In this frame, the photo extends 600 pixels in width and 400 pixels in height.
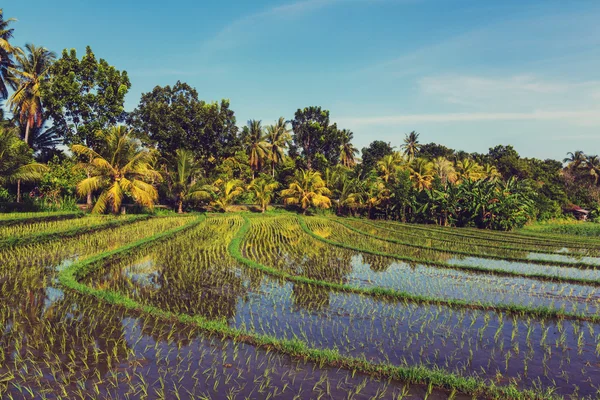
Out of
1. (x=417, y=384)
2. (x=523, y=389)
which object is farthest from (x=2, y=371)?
(x=523, y=389)

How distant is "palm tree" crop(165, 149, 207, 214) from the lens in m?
20.6

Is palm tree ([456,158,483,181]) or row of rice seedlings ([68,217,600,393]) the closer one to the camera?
row of rice seedlings ([68,217,600,393])

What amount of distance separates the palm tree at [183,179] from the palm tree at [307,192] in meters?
5.96

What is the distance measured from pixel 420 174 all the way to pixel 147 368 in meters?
25.0

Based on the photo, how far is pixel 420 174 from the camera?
2653cm

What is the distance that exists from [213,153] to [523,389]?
77.3 ft

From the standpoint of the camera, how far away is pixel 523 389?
3699mm

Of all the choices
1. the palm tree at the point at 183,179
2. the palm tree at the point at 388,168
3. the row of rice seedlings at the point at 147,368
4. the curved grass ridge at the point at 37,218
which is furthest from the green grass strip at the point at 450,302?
the palm tree at the point at 388,168

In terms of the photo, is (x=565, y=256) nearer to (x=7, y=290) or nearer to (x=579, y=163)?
(x=7, y=290)

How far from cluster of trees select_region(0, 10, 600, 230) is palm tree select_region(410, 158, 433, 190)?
0.08 meters

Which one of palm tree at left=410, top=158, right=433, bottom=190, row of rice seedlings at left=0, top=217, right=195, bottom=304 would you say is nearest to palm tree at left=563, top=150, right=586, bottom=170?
palm tree at left=410, top=158, right=433, bottom=190

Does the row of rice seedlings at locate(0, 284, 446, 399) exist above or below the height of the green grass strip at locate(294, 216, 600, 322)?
below

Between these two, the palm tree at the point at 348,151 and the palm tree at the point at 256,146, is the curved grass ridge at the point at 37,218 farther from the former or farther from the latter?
the palm tree at the point at 348,151

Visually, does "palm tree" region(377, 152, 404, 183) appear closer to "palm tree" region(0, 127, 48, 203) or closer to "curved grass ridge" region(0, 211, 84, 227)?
"curved grass ridge" region(0, 211, 84, 227)
